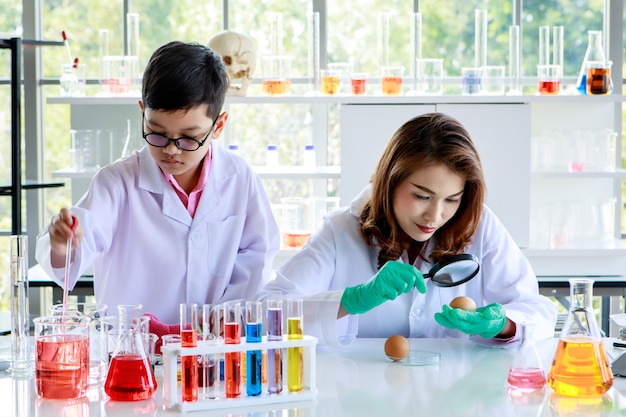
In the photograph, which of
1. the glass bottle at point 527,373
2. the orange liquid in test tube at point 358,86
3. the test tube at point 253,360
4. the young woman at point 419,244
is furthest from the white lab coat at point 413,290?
the orange liquid in test tube at point 358,86

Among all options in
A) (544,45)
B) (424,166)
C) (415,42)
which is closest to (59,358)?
(424,166)

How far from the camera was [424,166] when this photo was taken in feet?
7.32

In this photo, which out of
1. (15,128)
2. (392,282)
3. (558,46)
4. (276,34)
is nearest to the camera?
(392,282)

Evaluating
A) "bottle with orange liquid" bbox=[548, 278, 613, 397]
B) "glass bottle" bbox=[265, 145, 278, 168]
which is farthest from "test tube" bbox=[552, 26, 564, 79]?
"bottle with orange liquid" bbox=[548, 278, 613, 397]

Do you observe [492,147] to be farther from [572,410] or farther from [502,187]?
[572,410]

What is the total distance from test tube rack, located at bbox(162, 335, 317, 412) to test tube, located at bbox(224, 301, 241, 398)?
0.01 metres

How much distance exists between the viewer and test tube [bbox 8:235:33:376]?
72.4 inches

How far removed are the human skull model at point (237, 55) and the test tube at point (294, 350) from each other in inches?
88.9

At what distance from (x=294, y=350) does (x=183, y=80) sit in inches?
28.7

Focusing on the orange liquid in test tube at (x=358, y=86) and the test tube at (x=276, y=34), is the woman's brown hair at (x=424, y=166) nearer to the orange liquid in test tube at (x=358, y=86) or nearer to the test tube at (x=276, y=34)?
the orange liquid in test tube at (x=358, y=86)

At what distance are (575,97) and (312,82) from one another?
116 centimetres

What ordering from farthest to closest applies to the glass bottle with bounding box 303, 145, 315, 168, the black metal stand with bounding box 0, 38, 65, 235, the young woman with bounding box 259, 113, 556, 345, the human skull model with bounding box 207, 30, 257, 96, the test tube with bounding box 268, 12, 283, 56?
the glass bottle with bounding box 303, 145, 315, 168
the test tube with bounding box 268, 12, 283, 56
the human skull model with bounding box 207, 30, 257, 96
the black metal stand with bounding box 0, 38, 65, 235
the young woman with bounding box 259, 113, 556, 345

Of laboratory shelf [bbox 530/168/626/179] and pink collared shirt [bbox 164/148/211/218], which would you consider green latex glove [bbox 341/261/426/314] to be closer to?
pink collared shirt [bbox 164/148/211/218]

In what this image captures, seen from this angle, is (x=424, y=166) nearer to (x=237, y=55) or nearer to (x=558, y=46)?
(x=237, y=55)
